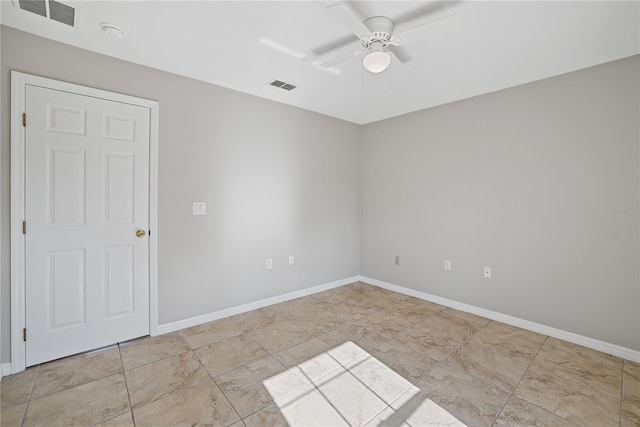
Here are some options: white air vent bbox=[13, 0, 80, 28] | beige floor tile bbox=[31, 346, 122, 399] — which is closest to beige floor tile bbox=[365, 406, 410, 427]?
beige floor tile bbox=[31, 346, 122, 399]

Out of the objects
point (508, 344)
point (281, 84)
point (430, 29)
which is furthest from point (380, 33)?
point (508, 344)

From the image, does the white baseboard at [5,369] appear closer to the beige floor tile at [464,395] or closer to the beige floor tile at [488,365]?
the beige floor tile at [464,395]

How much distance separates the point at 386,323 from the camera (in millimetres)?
3174

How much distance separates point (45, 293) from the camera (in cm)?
232

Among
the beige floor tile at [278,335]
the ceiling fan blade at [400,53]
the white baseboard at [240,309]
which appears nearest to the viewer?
the ceiling fan blade at [400,53]

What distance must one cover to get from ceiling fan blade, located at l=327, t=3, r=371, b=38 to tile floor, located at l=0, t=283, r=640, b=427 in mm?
2404

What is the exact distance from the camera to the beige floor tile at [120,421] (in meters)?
1.71

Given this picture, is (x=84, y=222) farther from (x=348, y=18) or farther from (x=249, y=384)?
(x=348, y=18)

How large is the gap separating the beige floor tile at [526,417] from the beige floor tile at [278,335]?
Answer: 1615mm

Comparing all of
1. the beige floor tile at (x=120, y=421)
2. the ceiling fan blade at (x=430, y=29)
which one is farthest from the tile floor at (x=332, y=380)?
the ceiling fan blade at (x=430, y=29)

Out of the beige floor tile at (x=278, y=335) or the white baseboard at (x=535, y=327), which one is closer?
the white baseboard at (x=535, y=327)

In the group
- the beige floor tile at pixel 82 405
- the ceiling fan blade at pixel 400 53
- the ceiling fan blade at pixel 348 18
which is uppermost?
the ceiling fan blade at pixel 400 53

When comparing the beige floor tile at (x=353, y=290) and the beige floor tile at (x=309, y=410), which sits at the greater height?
the beige floor tile at (x=353, y=290)

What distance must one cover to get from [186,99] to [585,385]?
416 cm
